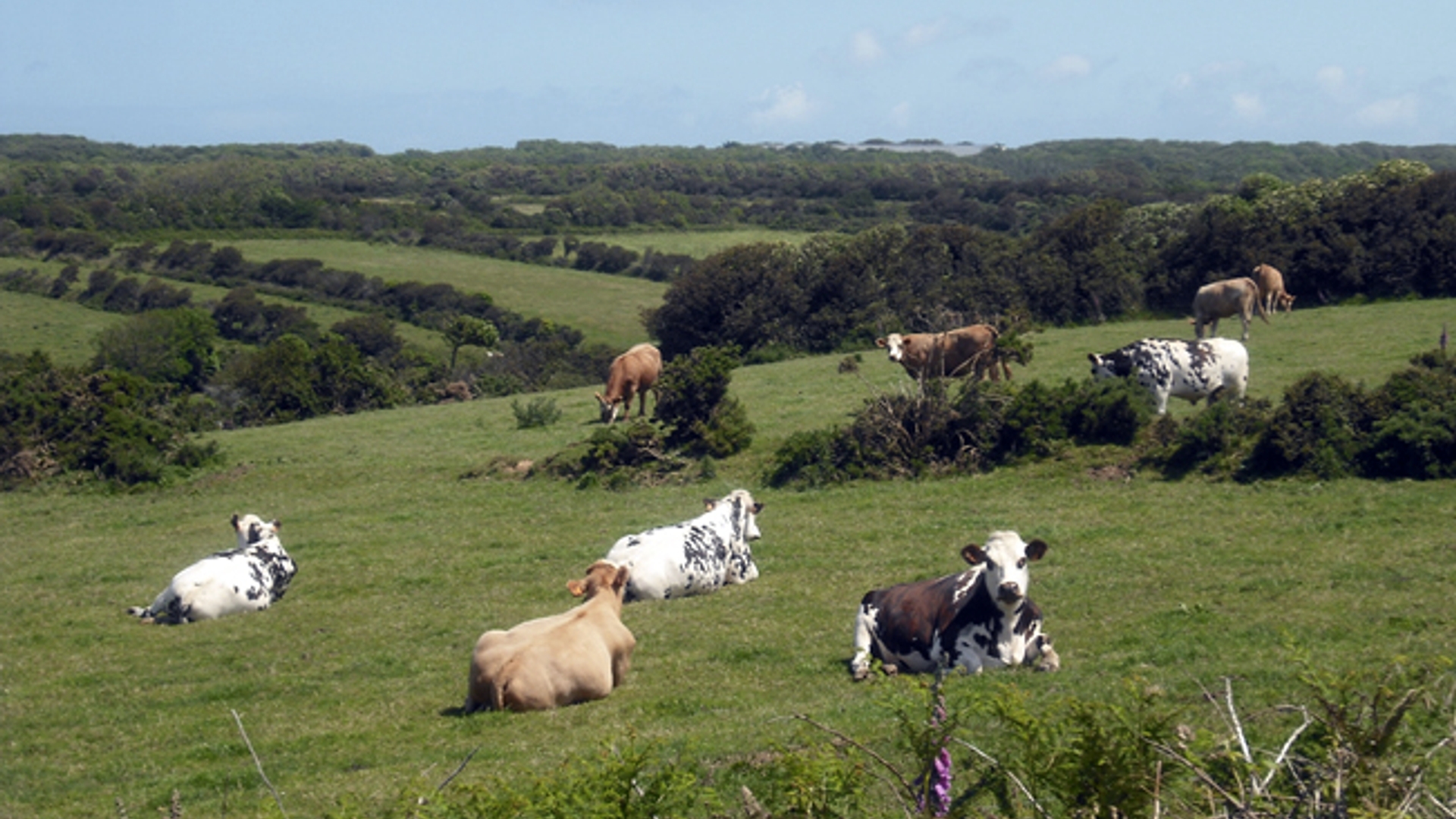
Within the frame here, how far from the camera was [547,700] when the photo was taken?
1002 cm

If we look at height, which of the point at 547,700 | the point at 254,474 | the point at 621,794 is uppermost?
the point at 621,794

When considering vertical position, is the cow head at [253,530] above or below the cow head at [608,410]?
above

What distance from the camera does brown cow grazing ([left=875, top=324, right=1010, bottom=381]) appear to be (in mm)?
25219

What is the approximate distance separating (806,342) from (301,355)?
55.2 feet

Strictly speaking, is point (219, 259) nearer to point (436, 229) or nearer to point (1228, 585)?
point (436, 229)

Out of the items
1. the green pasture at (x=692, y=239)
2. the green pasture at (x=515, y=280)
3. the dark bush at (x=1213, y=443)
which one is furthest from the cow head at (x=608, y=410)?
the green pasture at (x=692, y=239)

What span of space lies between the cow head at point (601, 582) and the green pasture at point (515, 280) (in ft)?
173

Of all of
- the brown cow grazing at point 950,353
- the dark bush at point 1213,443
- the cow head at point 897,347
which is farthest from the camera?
the cow head at point 897,347

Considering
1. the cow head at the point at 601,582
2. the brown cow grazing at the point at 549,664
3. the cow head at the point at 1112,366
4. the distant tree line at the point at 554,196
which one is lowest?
the brown cow grazing at the point at 549,664

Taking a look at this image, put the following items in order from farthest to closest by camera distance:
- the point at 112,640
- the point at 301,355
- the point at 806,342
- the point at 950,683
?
1. the point at 806,342
2. the point at 301,355
3. the point at 112,640
4. the point at 950,683

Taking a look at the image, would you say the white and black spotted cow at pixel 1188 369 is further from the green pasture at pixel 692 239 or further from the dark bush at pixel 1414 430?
the green pasture at pixel 692 239

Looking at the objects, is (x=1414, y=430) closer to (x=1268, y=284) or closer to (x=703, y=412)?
(x=703, y=412)

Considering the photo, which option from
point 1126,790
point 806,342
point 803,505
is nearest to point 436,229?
point 806,342

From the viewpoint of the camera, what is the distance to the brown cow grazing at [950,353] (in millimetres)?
25219
